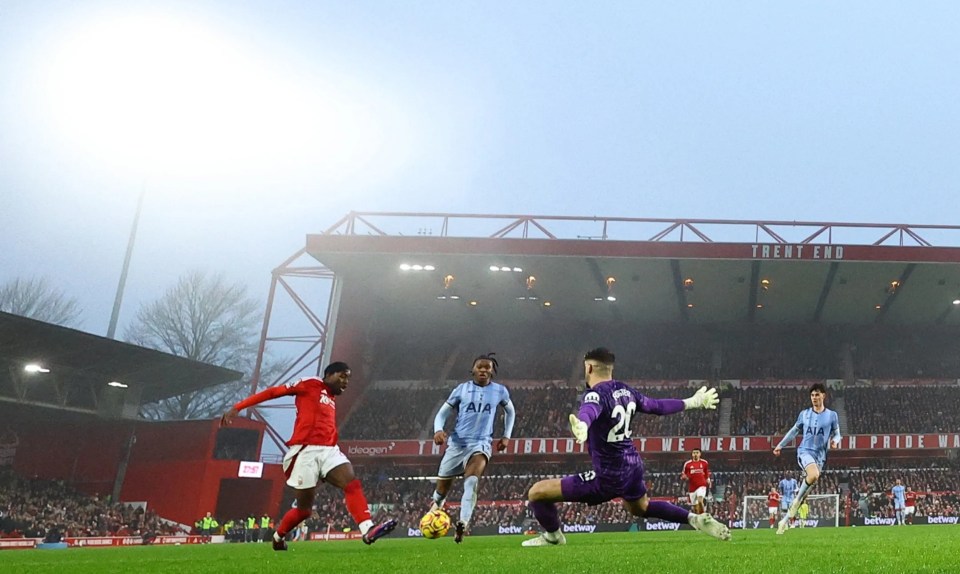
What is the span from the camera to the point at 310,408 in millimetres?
10047

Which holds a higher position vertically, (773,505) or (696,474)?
(696,474)

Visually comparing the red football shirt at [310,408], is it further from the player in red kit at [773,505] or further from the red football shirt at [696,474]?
the player in red kit at [773,505]

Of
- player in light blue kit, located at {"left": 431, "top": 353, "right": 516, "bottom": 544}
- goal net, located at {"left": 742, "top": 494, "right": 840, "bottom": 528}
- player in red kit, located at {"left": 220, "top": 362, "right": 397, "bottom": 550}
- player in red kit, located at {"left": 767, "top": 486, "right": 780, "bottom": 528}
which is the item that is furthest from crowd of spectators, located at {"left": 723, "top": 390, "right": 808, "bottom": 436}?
player in red kit, located at {"left": 220, "top": 362, "right": 397, "bottom": 550}

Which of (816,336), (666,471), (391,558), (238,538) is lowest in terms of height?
(238,538)

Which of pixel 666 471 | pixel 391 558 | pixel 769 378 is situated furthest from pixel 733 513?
pixel 391 558

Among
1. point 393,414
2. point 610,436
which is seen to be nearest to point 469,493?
point 610,436

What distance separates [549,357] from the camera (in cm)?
4709

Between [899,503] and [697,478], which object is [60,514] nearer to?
[697,478]

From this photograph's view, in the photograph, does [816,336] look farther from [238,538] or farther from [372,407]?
[238,538]

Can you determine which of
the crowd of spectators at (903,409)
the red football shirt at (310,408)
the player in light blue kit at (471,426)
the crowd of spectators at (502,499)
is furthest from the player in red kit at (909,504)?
the red football shirt at (310,408)

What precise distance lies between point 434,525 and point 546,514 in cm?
234

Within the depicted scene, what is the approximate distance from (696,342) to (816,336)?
6.72 m

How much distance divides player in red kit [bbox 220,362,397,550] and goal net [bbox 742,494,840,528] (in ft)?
75.1

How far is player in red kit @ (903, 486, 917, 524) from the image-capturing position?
31.2 meters
